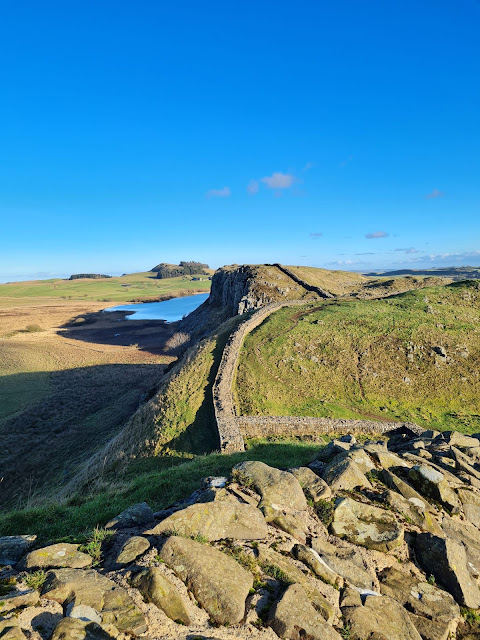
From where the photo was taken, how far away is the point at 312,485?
31.5 ft

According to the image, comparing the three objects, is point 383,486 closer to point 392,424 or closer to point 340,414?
point 392,424

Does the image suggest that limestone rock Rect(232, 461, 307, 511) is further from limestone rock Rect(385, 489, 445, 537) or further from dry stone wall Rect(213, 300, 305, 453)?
dry stone wall Rect(213, 300, 305, 453)

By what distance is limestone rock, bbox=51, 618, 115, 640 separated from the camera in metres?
4.36

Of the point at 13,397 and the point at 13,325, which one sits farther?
the point at 13,325

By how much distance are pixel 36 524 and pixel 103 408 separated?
36.9 metres

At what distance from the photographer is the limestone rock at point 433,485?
1010 cm

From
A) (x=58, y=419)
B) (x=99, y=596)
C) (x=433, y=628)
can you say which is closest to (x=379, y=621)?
(x=433, y=628)

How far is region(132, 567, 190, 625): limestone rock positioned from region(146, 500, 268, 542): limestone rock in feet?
4.81

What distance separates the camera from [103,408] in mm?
44938

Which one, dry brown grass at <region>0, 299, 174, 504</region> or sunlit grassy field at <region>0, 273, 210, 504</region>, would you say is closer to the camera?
dry brown grass at <region>0, 299, 174, 504</region>

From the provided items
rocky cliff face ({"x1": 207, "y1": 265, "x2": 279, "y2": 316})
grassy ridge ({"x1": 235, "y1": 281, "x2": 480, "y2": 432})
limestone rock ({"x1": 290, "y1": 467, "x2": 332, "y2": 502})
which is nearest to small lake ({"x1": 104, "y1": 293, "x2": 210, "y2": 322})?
rocky cliff face ({"x1": 207, "y1": 265, "x2": 279, "y2": 316})

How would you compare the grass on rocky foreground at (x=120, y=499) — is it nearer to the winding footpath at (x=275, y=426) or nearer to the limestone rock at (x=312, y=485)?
the winding footpath at (x=275, y=426)

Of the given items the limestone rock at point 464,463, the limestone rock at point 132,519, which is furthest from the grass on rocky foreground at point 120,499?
the limestone rock at point 464,463

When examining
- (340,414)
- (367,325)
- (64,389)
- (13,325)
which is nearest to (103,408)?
(64,389)
